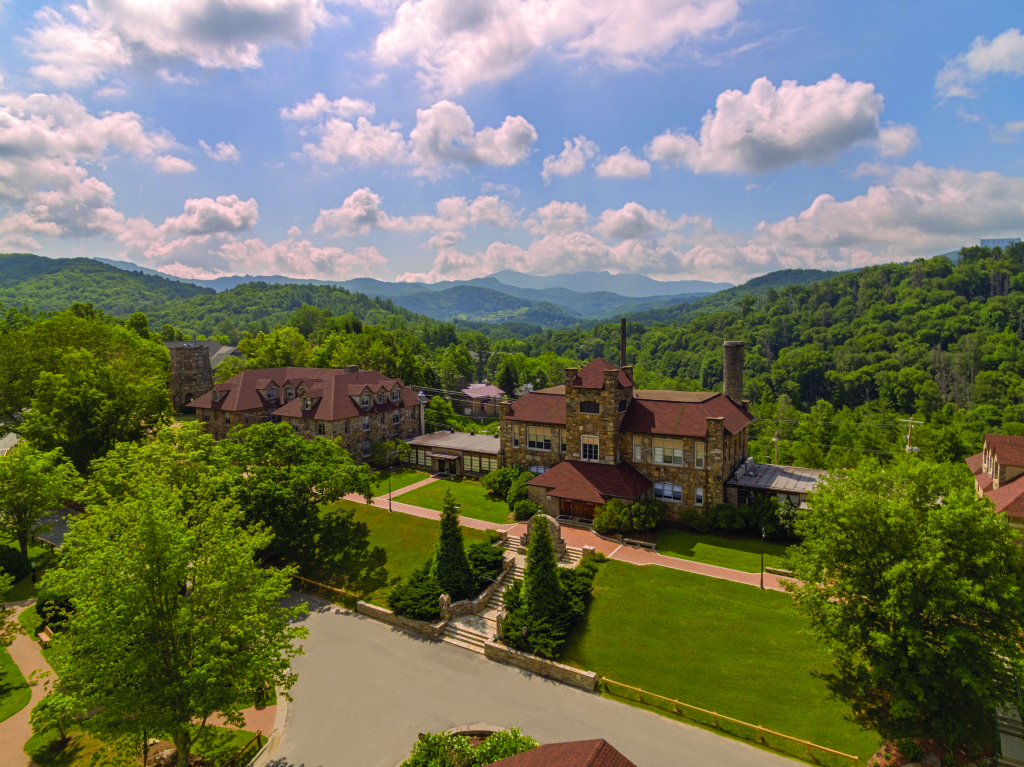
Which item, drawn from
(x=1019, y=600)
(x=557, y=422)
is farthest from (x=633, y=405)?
(x=1019, y=600)

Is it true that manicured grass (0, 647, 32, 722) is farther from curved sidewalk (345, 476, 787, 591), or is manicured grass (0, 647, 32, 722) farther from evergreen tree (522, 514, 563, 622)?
evergreen tree (522, 514, 563, 622)

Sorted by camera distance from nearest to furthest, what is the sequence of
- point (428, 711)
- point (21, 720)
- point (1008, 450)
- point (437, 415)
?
point (21, 720), point (428, 711), point (1008, 450), point (437, 415)

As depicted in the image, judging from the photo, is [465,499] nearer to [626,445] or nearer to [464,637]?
[626,445]

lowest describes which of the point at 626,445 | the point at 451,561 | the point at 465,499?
the point at 465,499

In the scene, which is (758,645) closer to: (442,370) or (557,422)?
(557,422)

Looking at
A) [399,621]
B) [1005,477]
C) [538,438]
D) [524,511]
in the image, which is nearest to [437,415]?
[538,438]
